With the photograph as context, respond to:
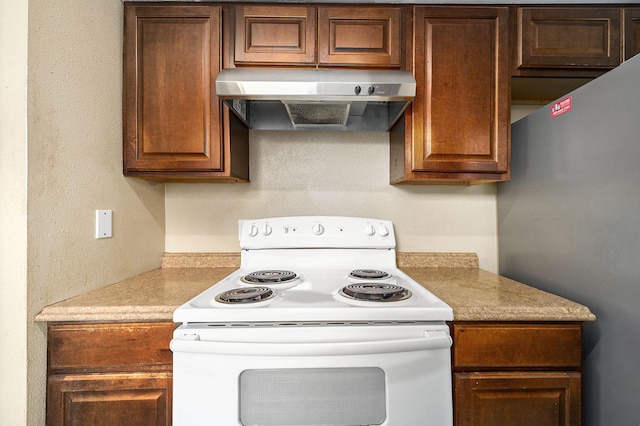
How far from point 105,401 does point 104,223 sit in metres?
0.64

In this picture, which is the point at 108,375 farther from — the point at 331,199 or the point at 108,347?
the point at 331,199

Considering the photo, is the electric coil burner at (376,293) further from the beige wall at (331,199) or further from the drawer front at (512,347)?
the beige wall at (331,199)

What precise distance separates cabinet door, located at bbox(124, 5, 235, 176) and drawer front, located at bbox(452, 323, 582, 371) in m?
1.21

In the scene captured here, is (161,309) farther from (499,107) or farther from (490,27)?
(490,27)

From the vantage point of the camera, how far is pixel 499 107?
133 cm

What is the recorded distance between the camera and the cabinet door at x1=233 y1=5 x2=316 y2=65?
1.34 m

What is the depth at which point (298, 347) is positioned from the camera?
89 centimetres

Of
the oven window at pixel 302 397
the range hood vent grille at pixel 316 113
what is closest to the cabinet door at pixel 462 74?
the range hood vent grille at pixel 316 113

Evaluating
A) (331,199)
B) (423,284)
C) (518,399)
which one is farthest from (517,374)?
(331,199)

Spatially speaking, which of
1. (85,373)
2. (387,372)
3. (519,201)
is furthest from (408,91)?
(85,373)

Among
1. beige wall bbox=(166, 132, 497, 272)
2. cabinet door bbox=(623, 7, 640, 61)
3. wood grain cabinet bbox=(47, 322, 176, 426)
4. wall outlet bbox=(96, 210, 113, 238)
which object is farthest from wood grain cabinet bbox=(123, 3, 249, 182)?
cabinet door bbox=(623, 7, 640, 61)

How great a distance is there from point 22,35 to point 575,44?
6.71 feet

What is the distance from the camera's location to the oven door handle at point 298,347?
880mm

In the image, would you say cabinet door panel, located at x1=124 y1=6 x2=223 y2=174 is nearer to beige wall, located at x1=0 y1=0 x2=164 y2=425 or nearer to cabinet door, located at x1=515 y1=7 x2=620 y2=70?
beige wall, located at x1=0 y1=0 x2=164 y2=425
